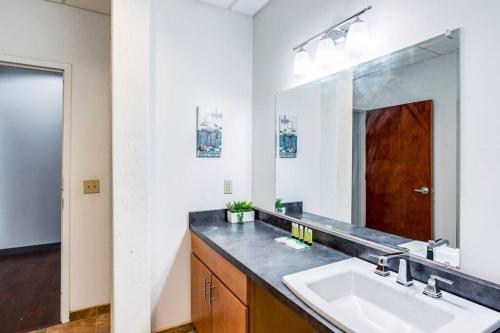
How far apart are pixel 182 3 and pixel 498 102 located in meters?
2.05

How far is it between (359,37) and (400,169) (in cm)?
67

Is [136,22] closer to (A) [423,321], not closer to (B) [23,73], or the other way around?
(A) [423,321]

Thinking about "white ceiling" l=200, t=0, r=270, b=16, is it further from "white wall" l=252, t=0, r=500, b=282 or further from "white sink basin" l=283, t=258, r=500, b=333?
"white sink basin" l=283, t=258, r=500, b=333

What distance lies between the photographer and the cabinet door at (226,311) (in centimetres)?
139

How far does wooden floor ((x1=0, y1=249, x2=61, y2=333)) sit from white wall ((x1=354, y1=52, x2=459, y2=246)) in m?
2.82

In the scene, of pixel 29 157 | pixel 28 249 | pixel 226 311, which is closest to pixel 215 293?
pixel 226 311

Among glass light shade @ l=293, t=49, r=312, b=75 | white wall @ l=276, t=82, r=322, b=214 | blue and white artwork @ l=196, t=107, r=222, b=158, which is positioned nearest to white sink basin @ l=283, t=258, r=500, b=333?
white wall @ l=276, t=82, r=322, b=214

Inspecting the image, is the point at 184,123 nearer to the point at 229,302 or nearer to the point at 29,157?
the point at 229,302

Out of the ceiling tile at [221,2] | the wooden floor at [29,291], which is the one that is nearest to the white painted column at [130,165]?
the ceiling tile at [221,2]

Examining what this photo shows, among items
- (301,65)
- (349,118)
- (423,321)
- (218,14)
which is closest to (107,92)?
(218,14)

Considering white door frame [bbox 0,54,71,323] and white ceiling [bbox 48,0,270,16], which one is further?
white door frame [bbox 0,54,71,323]

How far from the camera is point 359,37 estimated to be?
139cm

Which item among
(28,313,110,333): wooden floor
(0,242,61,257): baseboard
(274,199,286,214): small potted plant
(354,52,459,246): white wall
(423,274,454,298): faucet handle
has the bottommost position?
(28,313,110,333): wooden floor

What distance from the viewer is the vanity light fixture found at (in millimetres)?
1392
